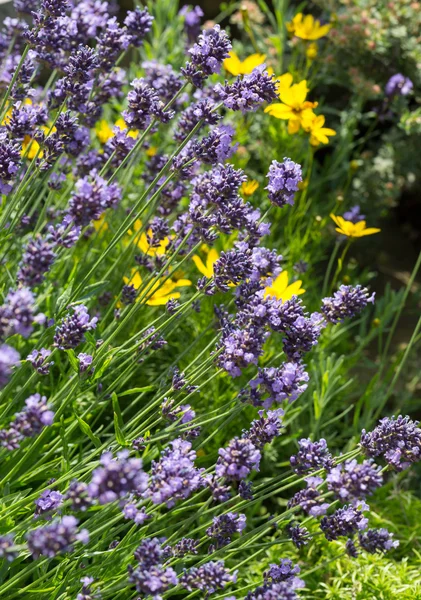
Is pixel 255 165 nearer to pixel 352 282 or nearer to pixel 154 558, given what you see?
pixel 352 282

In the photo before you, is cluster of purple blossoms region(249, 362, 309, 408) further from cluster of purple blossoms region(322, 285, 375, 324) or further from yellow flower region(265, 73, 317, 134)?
yellow flower region(265, 73, 317, 134)

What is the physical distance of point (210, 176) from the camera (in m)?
2.07

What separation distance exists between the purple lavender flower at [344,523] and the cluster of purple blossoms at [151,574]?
50 centimetres

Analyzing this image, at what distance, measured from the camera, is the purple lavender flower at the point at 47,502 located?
5.46 ft

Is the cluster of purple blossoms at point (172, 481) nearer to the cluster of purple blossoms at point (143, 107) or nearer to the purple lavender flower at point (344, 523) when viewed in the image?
the purple lavender flower at point (344, 523)

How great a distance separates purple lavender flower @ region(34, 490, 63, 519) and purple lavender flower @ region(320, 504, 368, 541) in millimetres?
636

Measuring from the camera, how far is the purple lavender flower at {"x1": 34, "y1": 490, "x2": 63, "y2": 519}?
1.66 meters

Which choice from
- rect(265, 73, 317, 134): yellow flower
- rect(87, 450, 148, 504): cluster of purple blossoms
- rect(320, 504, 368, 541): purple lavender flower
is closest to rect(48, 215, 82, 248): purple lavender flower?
rect(87, 450, 148, 504): cluster of purple blossoms

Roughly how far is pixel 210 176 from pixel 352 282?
5.84 ft

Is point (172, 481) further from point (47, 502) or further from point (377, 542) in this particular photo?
point (377, 542)

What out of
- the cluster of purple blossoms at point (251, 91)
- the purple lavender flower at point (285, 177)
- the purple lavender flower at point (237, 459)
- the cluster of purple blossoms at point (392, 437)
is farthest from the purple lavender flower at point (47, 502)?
the cluster of purple blossoms at point (251, 91)

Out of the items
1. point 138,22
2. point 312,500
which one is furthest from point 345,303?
point 138,22

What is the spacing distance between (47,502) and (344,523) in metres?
0.70

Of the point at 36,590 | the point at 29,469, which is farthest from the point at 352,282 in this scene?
the point at 36,590
